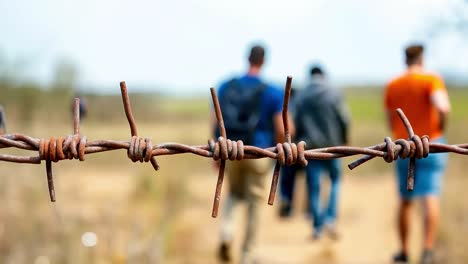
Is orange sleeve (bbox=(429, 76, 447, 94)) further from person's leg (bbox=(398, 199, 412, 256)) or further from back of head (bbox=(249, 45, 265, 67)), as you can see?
back of head (bbox=(249, 45, 265, 67))

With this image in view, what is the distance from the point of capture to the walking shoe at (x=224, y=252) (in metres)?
6.52

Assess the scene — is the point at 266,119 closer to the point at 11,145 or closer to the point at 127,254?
the point at 127,254

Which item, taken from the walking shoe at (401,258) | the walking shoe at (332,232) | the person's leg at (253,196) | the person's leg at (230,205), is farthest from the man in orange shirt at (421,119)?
the walking shoe at (332,232)

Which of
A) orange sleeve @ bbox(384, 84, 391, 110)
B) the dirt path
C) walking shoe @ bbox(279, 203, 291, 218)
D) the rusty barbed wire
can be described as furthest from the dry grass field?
orange sleeve @ bbox(384, 84, 391, 110)

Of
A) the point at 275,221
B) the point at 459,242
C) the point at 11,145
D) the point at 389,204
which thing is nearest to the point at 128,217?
the point at 459,242

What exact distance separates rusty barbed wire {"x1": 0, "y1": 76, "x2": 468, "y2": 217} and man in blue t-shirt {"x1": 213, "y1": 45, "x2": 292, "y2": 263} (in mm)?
3863

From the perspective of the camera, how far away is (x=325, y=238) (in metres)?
9.06

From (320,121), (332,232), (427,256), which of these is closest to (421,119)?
(427,256)

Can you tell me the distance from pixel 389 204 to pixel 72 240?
906 centimetres

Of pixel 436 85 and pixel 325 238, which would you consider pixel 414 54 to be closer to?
pixel 436 85

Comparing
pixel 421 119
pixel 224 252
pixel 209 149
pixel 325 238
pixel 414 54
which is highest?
pixel 414 54

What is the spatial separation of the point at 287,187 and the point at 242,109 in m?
2.82

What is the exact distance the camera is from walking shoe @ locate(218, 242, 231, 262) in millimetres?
6523

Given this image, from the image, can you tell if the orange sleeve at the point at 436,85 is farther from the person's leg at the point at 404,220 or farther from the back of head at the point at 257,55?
the back of head at the point at 257,55
